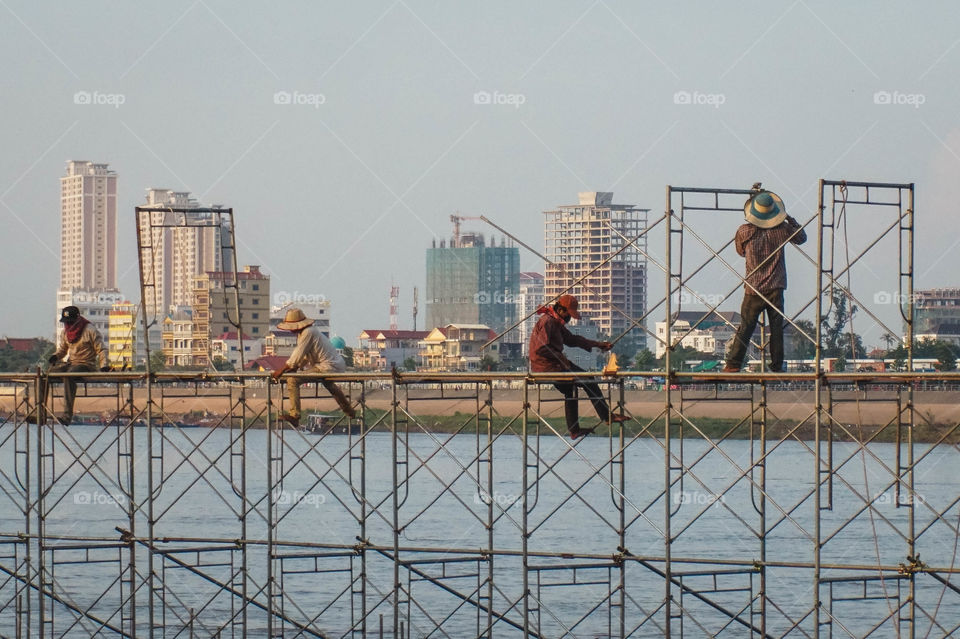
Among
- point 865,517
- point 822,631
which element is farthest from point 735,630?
point 865,517

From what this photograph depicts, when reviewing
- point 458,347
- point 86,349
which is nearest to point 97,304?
point 458,347

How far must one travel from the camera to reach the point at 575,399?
781 inches

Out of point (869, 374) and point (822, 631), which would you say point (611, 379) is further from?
point (822, 631)

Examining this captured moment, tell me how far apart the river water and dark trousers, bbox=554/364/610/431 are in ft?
6.82

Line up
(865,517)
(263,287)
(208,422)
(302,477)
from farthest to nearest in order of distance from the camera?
1. (208,422)
2. (263,287)
3. (302,477)
4. (865,517)

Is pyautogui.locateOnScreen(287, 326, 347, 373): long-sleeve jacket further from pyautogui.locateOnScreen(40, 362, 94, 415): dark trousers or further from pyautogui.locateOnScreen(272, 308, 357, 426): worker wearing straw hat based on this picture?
pyautogui.locateOnScreen(40, 362, 94, 415): dark trousers

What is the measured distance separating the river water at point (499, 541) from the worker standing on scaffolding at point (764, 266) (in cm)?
359

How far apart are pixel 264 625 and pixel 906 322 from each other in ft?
67.5

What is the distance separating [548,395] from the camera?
71.3 meters

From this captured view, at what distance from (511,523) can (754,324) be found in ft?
118
